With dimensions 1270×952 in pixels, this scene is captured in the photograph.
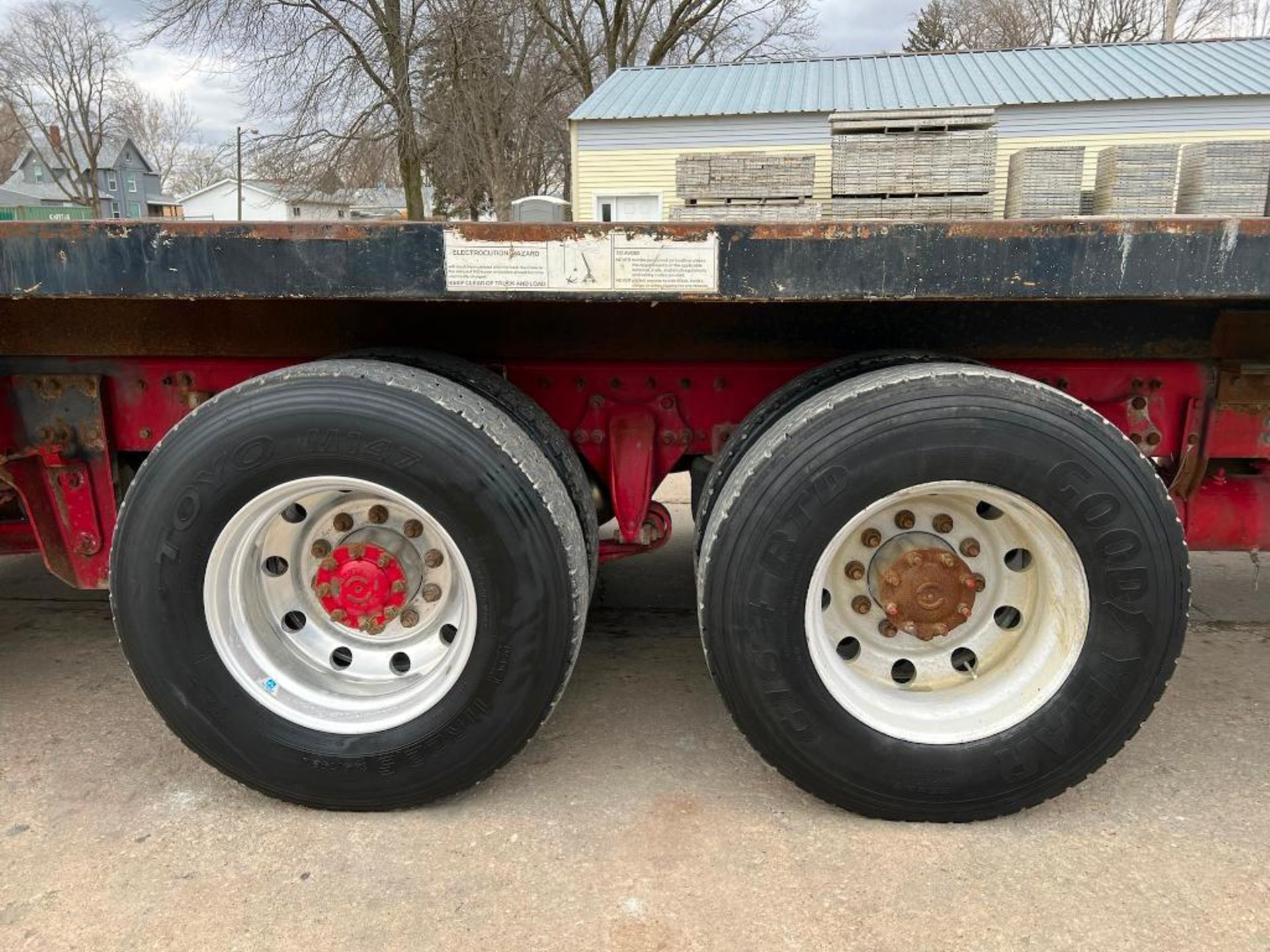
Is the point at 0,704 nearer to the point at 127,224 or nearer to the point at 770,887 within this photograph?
the point at 127,224

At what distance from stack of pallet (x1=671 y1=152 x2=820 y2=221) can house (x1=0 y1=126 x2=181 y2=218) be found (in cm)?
6448

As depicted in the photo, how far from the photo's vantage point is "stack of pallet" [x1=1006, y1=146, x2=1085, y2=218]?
120 inches

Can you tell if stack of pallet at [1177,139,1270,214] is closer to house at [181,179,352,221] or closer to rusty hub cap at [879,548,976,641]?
rusty hub cap at [879,548,976,641]

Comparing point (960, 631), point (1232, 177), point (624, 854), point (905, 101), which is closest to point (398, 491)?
point (624, 854)

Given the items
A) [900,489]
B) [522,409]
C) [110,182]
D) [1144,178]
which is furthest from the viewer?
[110,182]

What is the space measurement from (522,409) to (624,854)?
125 cm

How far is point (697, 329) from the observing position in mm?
2746

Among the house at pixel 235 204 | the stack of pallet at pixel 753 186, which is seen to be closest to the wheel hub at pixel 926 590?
the stack of pallet at pixel 753 186

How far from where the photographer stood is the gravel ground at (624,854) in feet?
6.68

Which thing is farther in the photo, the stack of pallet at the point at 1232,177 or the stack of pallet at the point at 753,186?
the stack of pallet at the point at 753,186

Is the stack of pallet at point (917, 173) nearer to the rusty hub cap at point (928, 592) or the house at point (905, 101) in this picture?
the rusty hub cap at point (928, 592)

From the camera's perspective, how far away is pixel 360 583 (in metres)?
2.46

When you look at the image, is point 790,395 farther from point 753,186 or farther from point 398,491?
point 398,491

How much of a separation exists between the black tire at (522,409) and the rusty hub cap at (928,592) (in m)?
0.88
